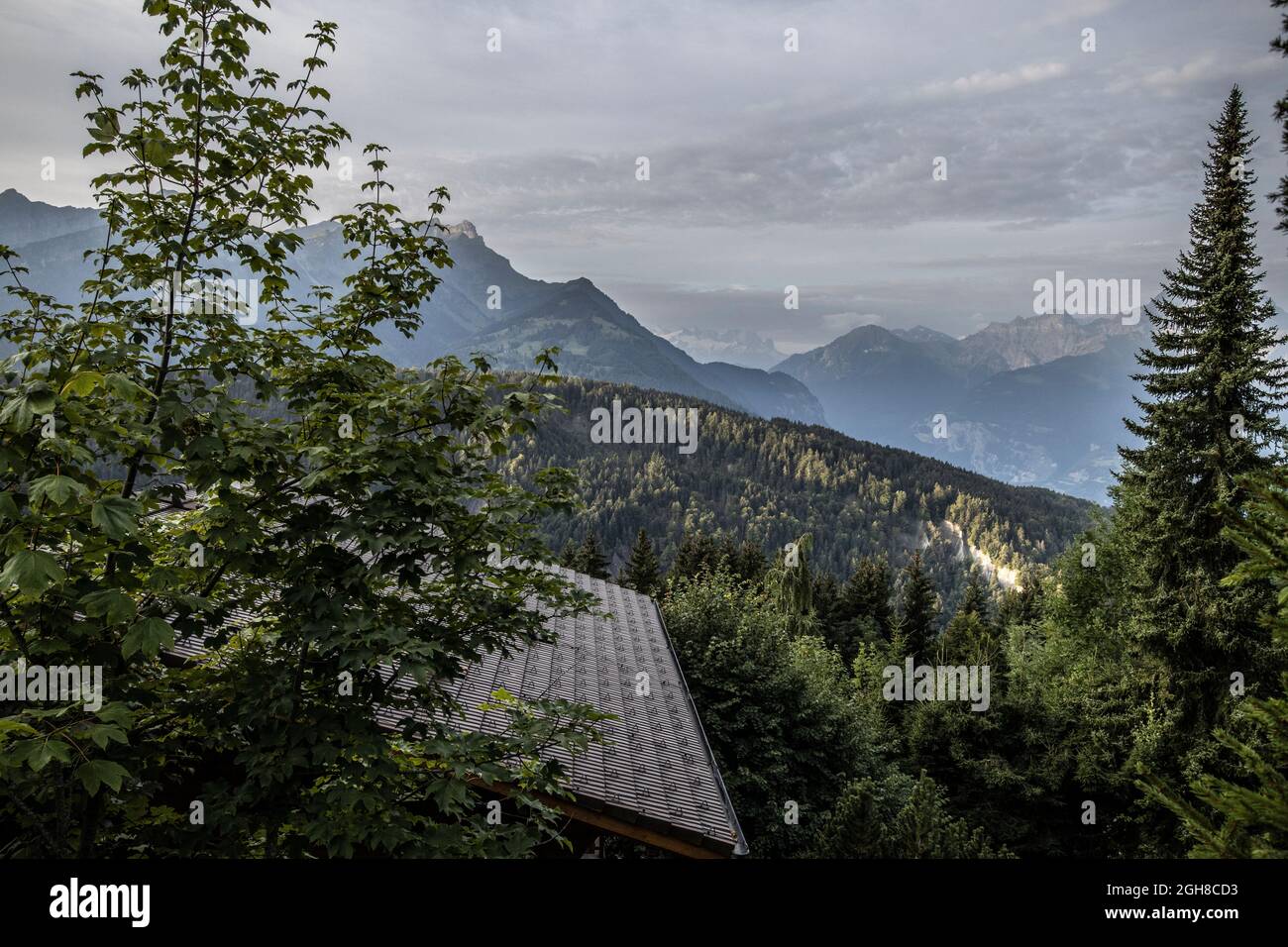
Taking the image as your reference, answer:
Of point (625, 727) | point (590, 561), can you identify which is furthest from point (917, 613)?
point (625, 727)

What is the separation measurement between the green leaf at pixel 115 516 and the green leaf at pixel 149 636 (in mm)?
421

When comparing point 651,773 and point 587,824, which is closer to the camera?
point 587,824

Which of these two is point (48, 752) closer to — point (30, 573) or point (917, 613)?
point (30, 573)

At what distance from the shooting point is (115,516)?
9.16ft

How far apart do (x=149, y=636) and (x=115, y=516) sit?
54 cm

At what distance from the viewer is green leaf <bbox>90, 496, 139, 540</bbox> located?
270 centimetres

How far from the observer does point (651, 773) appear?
8891mm

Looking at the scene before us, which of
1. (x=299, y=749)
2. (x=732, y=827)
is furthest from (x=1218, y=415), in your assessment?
(x=299, y=749)

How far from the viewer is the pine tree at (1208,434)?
16.7m

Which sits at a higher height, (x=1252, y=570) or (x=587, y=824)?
(x=1252, y=570)

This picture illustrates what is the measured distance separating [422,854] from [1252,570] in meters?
4.35

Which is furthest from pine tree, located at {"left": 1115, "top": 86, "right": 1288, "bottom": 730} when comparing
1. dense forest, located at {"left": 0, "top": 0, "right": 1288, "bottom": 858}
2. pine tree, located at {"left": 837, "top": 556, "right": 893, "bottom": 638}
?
pine tree, located at {"left": 837, "top": 556, "right": 893, "bottom": 638}
